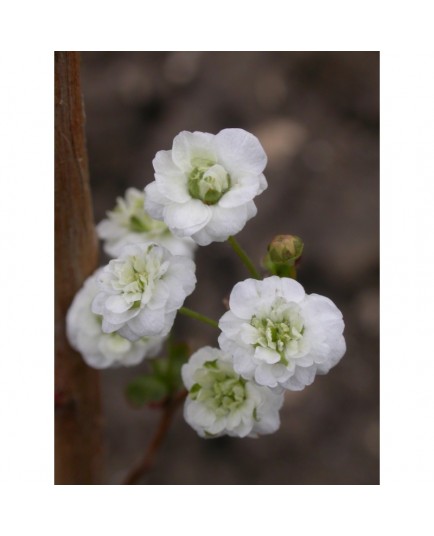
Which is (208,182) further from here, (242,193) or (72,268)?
(72,268)

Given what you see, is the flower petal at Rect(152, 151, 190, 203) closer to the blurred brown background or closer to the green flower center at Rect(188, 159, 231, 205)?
the green flower center at Rect(188, 159, 231, 205)

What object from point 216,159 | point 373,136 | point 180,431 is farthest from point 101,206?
point 216,159

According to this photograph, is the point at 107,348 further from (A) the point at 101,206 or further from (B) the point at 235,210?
(A) the point at 101,206

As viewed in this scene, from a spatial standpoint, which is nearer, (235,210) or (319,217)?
(235,210)

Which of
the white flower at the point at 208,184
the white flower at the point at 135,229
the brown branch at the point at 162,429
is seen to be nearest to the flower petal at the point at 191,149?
the white flower at the point at 208,184

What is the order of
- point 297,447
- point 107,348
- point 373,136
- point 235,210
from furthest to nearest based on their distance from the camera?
point 373,136 < point 297,447 < point 107,348 < point 235,210

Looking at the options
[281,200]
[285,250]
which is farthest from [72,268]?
[281,200]
